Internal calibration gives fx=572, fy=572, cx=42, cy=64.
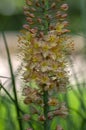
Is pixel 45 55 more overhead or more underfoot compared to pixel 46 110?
more overhead

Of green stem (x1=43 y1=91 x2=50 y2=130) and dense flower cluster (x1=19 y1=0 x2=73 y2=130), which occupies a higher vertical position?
dense flower cluster (x1=19 y1=0 x2=73 y2=130)

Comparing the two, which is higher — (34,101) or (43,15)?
(43,15)

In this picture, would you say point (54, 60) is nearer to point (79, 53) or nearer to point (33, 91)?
point (33, 91)

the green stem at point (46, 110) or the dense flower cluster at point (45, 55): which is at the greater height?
Result: the dense flower cluster at point (45, 55)

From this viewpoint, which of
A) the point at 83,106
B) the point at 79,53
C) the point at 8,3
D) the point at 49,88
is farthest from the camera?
the point at 8,3

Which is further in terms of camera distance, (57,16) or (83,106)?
(83,106)

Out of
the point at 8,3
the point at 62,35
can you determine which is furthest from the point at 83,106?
the point at 8,3

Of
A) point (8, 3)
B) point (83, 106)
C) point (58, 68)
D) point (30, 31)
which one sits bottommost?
point (83, 106)

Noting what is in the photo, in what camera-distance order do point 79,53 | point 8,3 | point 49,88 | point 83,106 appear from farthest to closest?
point 8,3
point 79,53
point 83,106
point 49,88
